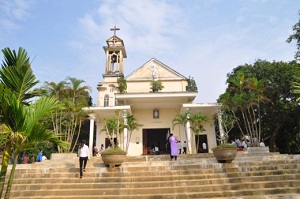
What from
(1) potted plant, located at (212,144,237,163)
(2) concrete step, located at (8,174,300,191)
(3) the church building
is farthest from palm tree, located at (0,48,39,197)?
(3) the church building

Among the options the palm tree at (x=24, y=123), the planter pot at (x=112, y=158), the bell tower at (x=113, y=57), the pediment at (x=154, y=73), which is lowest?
the planter pot at (x=112, y=158)

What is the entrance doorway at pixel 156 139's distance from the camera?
836 inches

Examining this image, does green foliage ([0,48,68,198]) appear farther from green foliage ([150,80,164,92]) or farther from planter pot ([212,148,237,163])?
green foliage ([150,80,164,92])

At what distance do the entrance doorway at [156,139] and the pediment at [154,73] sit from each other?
5.61 metres

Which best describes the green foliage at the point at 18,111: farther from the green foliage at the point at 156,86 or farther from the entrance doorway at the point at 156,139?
the green foliage at the point at 156,86

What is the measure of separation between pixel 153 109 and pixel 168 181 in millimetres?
13642

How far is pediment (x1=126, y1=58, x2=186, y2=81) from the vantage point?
24172mm

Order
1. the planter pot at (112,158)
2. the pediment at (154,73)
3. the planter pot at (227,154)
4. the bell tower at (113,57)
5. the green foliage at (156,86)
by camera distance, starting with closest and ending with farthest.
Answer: the planter pot at (112,158)
the planter pot at (227,154)
the green foliage at (156,86)
the pediment at (154,73)
the bell tower at (113,57)

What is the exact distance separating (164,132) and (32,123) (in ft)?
59.8

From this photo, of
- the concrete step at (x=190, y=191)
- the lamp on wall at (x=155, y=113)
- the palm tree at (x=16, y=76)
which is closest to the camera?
the palm tree at (x=16, y=76)

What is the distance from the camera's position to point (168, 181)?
25.6 ft

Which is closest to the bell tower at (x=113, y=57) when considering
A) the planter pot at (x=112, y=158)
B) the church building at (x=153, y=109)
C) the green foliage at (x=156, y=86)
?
the church building at (x=153, y=109)

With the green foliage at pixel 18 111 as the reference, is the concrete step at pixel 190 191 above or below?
below

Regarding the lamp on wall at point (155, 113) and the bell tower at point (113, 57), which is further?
the bell tower at point (113, 57)
